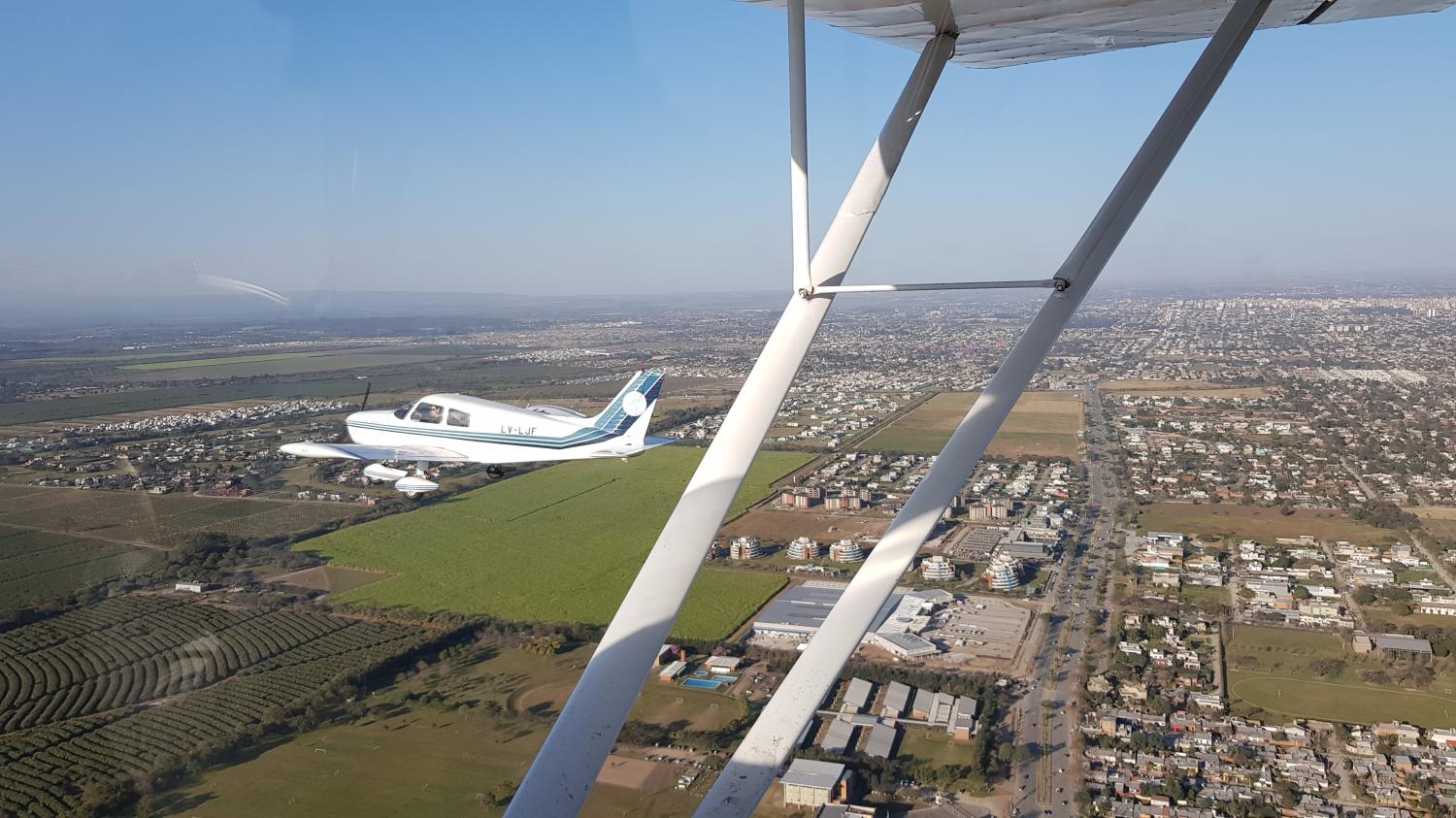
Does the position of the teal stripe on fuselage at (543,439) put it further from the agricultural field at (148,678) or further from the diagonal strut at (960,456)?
the diagonal strut at (960,456)

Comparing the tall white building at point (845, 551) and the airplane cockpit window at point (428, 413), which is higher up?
the airplane cockpit window at point (428, 413)

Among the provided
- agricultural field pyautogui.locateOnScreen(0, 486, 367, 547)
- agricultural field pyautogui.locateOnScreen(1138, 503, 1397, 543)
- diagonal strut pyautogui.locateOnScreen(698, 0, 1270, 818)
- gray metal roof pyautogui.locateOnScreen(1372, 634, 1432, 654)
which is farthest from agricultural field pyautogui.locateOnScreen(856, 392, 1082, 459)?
diagonal strut pyautogui.locateOnScreen(698, 0, 1270, 818)

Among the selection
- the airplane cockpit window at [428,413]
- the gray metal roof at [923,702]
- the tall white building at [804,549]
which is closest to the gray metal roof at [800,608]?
the tall white building at [804,549]

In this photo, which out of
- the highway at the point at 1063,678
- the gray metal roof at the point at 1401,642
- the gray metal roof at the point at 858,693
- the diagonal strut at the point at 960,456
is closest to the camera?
the diagonal strut at the point at 960,456

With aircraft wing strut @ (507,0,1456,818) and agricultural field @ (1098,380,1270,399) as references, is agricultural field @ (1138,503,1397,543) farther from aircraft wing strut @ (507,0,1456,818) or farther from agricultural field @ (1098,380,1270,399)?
aircraft wing strut @ (507,0,1456,818)

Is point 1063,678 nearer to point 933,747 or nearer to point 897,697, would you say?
A: point 897,697
